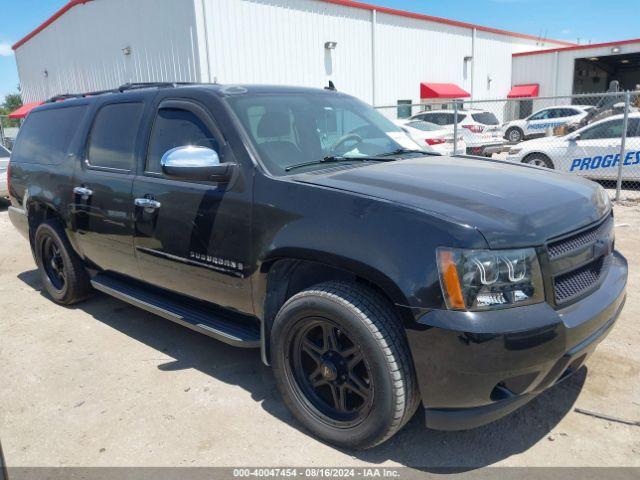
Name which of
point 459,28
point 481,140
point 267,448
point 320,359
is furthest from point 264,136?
point 459,28

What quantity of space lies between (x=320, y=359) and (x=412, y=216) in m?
Answer: 0.95

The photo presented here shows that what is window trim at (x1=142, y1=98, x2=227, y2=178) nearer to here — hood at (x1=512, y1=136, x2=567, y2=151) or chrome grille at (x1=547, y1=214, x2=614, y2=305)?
chrome grille at (x1=547, y1=214, x2=614, y2=305)

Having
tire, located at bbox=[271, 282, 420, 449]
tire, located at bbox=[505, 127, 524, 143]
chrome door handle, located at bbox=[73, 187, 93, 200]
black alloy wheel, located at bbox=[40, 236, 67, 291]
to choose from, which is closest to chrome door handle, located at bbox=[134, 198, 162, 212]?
chrome door handle, located at bbox=[73, 187, 93, 200]

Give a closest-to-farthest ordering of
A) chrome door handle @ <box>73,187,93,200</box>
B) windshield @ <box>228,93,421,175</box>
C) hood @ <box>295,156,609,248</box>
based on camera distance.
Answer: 1. hood @ <box>295,156,609,248</box>
2. windshield @ <box>228,93,421,175</box>
3. chrome door handle @ <box>73,187,93,200</box>

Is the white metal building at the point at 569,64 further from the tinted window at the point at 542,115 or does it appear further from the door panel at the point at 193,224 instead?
the door panel at the point at 193,224

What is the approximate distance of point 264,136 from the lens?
10.6 feet

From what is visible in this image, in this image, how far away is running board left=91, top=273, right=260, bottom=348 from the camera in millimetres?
3227

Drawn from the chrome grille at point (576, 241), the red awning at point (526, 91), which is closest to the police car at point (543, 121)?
the red awning at point (526, 91)

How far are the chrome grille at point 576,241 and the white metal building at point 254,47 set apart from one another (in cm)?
1649

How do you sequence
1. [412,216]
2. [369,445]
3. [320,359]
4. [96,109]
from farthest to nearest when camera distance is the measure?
[96,109], [320,359], [369,445], [412,216]

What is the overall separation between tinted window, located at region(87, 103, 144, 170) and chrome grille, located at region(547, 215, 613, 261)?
284cm

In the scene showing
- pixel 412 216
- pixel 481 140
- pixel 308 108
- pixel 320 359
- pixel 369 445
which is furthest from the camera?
pixel 481 140

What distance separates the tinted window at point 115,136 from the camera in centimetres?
388

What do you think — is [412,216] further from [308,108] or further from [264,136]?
[308,108]
